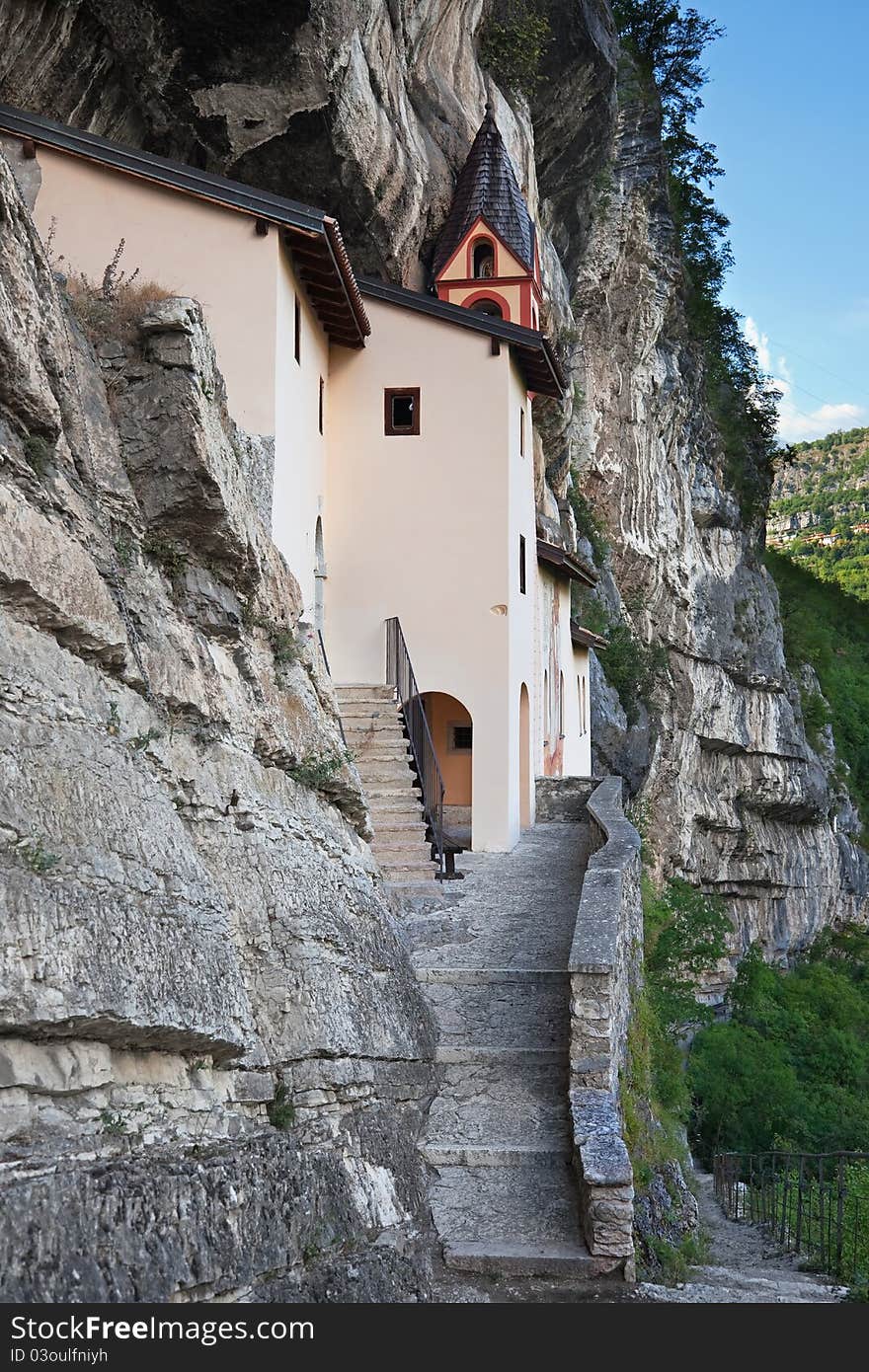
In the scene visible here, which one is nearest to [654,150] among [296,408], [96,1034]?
[296,408]

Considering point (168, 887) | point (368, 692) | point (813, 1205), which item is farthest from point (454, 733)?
point (168, 887)

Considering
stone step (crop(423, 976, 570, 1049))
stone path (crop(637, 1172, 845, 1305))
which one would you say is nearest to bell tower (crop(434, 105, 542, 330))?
stone step (crop(423, 976, 570, 1049))

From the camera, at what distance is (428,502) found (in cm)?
1705

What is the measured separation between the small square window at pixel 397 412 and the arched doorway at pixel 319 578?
169 cm

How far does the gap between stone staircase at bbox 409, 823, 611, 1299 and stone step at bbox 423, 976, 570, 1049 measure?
11mm

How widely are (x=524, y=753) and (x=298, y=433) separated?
657 centimetres

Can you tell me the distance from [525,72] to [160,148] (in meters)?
11.6

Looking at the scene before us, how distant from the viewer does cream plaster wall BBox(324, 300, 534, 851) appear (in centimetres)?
1677

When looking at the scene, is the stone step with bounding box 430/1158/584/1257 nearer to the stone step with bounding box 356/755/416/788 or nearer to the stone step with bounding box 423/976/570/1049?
the stone step with bounding box 423/976/570/1049

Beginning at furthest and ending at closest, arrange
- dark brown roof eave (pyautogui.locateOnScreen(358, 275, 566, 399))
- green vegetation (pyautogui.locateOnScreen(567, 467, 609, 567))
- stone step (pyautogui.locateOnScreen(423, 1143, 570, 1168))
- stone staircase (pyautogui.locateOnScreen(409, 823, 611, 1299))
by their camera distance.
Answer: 1. green vegetation (pyautogui.locateOnScreen(567, 467, 609, 567))
2. dark brown roof eave (pyautogui.locateOnScreen(358, 275, 566, 399))
3. stone step (pyautogui.locateOnScreen(423, 1143, 570, 1168))
4. stone staircase (pyautogui.locateOnScreen(409, 823, 611, 1299))

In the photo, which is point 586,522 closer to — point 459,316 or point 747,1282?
point 459,316

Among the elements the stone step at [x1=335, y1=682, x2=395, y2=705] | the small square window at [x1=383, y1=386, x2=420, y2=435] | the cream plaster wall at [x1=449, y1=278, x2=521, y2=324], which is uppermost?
the cream plaster wall at [x1=449, y1=278, x2=521, y2=324]

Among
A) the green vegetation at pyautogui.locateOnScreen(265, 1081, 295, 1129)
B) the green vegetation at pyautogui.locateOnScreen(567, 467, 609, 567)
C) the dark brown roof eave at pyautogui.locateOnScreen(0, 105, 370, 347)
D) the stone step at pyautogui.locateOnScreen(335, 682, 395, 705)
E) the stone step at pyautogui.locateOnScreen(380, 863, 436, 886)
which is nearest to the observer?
the green vegetation at pyautogui.locateOnScreen(265, 1081, 295, 1129)

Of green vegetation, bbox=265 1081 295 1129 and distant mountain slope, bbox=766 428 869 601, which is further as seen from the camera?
distant mountain slope, bbox=766 428 869 601
